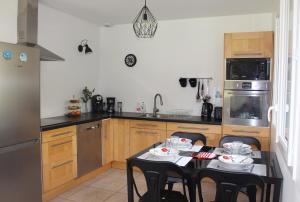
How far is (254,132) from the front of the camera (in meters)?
3.47

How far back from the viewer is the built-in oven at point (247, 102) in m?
3.42

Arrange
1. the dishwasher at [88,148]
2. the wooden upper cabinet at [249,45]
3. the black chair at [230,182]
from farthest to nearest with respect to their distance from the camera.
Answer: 1. the dishwasher at [88,148]
2. the wooden upper cabinet at [249,45]
3. the black chair at [230,182]

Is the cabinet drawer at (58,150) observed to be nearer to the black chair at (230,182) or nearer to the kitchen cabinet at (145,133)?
the kitchen cabinet at (145,133)

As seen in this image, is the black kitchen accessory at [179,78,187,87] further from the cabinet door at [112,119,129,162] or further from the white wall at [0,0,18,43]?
the white wall at [0,0,18,43]

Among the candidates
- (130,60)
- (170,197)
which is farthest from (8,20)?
(170,197)

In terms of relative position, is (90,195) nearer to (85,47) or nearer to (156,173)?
(156,173)

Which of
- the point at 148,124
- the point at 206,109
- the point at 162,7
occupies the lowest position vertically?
the point at 148,124

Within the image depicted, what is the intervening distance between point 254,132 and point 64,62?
288cm

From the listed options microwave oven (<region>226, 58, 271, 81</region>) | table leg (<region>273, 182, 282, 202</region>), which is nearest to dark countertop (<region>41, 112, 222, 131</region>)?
microwave oven (<region>226, 58, 271, 81</region>)

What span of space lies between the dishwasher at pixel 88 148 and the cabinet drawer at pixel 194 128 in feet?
3.49

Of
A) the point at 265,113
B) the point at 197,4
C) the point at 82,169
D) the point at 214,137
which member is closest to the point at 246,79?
the point at 265,113

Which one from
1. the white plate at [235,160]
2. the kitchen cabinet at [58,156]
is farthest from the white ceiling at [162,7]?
the white plate at [235,160]

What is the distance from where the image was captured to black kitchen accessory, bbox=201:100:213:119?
402 centimetres

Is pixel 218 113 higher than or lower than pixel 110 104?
lower
